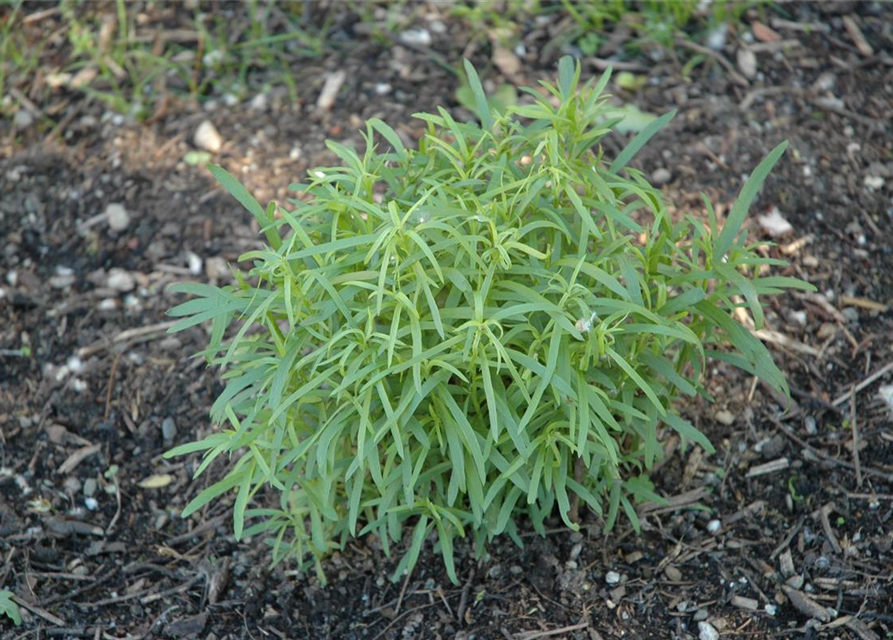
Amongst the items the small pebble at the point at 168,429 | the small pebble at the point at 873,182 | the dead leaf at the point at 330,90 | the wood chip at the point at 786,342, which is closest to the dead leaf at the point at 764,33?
the small pebble at the point at 873,182

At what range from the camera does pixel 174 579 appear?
9.86ft

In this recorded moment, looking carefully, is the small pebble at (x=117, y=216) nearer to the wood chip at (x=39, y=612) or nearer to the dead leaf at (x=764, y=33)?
the wood chip at (x=39, y=612)

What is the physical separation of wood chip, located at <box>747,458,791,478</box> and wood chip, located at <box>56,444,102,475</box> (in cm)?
207

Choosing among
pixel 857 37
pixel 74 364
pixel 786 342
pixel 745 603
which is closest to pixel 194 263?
pixel 74 364

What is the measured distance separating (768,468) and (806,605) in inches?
17.7

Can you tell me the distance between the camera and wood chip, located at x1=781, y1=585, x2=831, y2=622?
2717 mm

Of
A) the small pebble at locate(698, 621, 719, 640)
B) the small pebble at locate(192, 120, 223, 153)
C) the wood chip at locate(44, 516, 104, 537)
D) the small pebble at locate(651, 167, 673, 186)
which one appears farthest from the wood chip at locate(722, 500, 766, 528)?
the small pebble at locate(192, 120, 223, 153)

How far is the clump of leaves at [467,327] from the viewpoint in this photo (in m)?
2.29

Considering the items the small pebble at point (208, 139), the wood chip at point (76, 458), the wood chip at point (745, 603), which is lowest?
the wood chip at point (76, 458)

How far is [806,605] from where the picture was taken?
2.75 metres

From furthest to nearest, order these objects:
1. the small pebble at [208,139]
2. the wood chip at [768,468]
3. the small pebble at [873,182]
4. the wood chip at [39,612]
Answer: the small pebble at [208,139]
the small pebble at [873,182]
the wood chip at [768,468]
the wood chip at [39,612]

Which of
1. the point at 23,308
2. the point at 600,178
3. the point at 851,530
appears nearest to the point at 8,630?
the point at 23,308

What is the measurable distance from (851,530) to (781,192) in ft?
4.43

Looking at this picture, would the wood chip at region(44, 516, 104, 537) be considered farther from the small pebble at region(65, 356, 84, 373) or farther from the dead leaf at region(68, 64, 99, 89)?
the dead leaf at region(68, 64, 99, 89)
